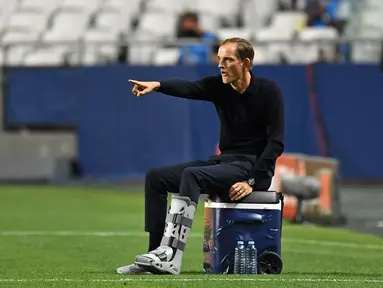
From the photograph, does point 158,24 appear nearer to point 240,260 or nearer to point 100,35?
point 100,35

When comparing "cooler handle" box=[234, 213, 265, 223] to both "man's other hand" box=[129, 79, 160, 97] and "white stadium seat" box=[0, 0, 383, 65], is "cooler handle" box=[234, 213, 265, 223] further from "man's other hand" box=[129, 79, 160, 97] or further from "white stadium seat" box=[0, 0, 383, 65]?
"white stadium seat" box=[0, 0, 383, 65]

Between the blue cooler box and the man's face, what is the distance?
0.87 meters

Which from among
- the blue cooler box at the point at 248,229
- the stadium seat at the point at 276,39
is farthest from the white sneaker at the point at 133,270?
the stadium seat at the point at 276,39

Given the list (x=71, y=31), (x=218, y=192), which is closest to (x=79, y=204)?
(x=71, y=31)

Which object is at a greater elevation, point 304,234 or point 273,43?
point 273,43

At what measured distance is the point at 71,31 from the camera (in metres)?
A: 25.9

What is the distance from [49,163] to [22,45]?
2278 mm

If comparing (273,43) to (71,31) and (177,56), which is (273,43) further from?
(71,31)

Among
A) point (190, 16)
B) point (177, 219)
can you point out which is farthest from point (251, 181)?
point (190, 16)

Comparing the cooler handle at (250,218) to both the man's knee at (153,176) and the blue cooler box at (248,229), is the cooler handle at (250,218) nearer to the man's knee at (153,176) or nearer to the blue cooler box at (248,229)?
the blue cooler box at (248,229)

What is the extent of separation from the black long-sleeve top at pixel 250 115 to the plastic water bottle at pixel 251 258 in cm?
51

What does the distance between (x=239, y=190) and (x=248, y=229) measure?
32cm

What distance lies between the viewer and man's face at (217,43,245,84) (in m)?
9.13

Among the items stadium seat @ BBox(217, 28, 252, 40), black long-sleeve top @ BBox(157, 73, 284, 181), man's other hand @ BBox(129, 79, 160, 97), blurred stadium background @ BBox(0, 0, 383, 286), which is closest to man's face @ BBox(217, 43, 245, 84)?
black long-sleeve top @ BBox(157, 73, 284, 181)
